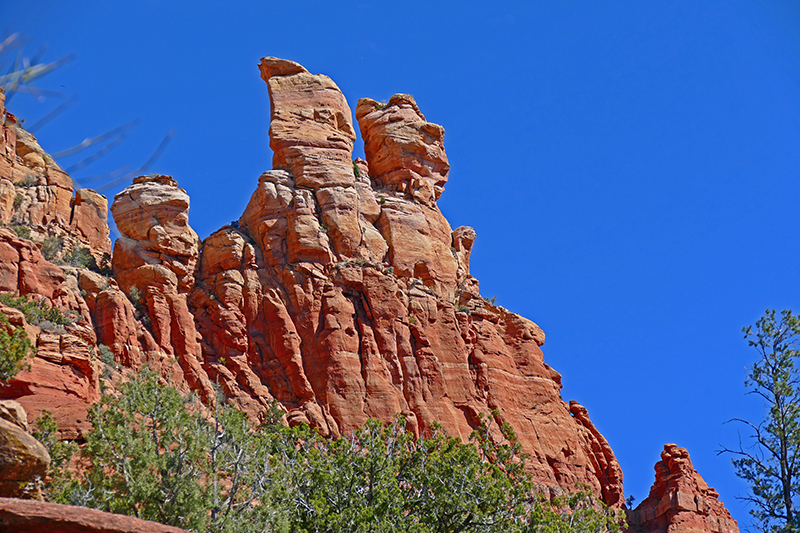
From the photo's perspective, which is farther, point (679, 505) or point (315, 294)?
point (679, 505)

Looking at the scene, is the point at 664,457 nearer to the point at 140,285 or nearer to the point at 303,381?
the point at 303,381

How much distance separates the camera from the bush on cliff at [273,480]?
25703mm

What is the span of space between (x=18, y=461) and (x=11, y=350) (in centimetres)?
969

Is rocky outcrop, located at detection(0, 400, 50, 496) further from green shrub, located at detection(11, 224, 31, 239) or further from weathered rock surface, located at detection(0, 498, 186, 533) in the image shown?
green shrub, located at detection(11, 224, 31, 239)

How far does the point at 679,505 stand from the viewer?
50.3 m

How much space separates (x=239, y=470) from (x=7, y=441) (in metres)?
10.1

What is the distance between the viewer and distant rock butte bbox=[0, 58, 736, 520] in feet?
141

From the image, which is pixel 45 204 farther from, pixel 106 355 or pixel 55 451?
pixel 55 451

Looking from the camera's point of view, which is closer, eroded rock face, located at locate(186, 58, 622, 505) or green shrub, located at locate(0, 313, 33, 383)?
green shrub, located at locate(0, 313, 33, 383)

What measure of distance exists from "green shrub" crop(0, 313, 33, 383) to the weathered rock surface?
12.9m

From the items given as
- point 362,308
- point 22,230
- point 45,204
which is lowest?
point 22,230

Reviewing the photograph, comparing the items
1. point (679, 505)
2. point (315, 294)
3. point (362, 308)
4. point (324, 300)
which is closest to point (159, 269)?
point (315, 294)

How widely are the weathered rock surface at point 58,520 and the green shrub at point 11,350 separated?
12.9 meters

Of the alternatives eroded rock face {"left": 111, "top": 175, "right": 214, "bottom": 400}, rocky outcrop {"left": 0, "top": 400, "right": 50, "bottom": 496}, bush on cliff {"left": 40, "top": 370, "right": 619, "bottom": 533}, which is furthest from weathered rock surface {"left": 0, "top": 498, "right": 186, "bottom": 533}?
eroded rock face {"left": 111, "top": 175, "right": 214, "bottom": 400}
